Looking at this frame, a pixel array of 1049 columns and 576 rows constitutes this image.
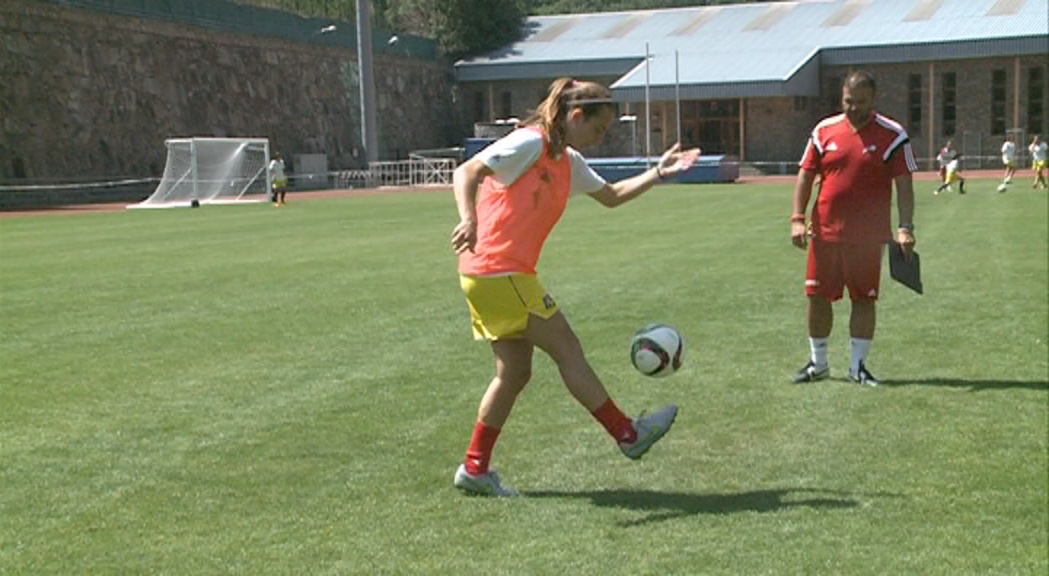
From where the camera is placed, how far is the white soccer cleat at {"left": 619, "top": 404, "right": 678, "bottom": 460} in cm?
628

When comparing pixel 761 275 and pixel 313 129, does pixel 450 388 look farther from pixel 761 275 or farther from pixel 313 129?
pixel 313 129

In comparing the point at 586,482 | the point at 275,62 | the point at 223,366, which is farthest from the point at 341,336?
the point at 275,62

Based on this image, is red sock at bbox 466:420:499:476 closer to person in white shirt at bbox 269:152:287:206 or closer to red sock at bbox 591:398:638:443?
red sock at bbox 591:398:638:443

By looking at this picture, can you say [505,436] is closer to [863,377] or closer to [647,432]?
[647,432]

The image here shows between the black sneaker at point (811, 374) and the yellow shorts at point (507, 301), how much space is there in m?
3.32

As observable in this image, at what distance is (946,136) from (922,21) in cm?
585

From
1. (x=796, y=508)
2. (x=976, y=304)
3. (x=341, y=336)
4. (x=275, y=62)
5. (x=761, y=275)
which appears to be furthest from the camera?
(x=275, y=62)

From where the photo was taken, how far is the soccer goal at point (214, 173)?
44719 millimetres

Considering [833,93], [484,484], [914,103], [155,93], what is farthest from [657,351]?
[833,93]

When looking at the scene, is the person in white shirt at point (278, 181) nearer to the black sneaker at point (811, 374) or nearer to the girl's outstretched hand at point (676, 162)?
the black sneaker at point (811, 374)

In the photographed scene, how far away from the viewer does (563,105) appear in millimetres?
5949

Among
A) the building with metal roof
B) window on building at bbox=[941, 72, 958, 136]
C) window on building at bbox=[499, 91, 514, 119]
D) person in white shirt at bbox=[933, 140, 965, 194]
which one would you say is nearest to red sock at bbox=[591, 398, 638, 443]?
person in white shirt at bbox=[933, 140, 965, 194]

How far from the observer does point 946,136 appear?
62438 millimetres

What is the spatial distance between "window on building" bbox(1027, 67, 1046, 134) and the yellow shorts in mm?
59969
